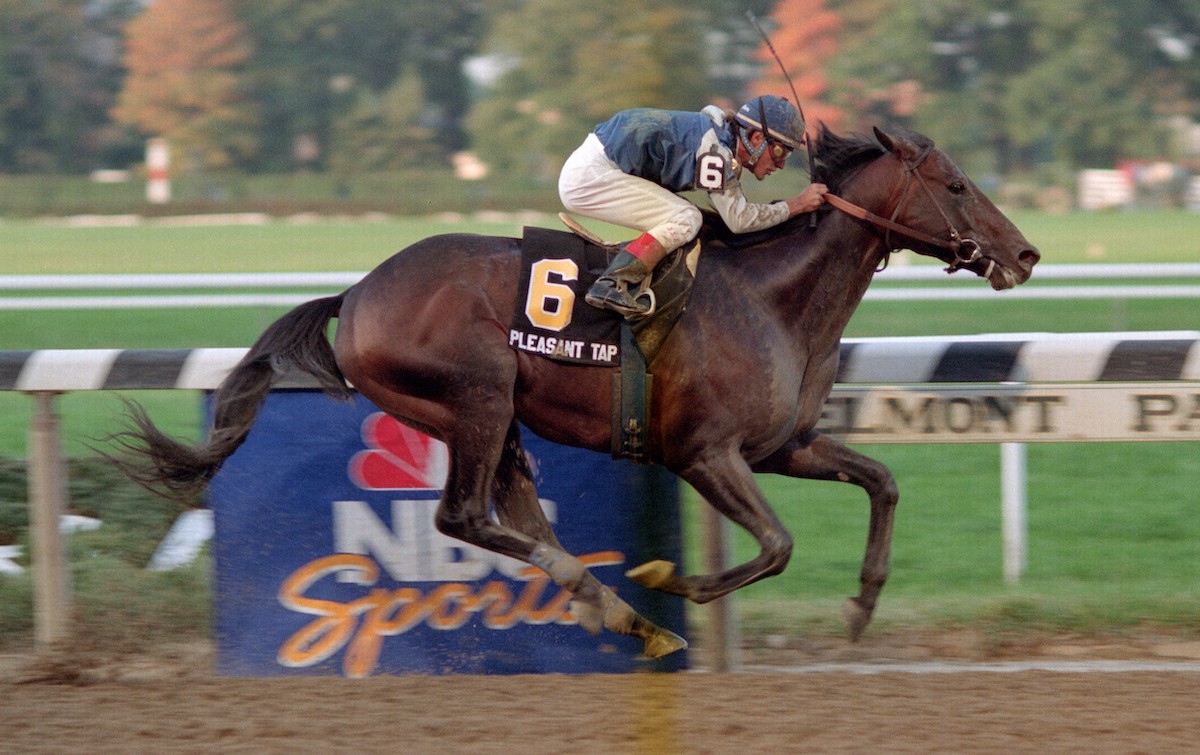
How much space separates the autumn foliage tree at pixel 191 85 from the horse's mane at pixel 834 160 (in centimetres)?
4632

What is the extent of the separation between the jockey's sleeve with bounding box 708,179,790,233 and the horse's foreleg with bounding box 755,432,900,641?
0.60 meters

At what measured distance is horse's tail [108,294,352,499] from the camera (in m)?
4.15

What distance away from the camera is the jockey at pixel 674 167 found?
4.06 metres

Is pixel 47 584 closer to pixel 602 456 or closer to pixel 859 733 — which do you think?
pixel 602 456

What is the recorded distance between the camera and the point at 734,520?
4.08 metres

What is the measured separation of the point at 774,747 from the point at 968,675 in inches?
33.0

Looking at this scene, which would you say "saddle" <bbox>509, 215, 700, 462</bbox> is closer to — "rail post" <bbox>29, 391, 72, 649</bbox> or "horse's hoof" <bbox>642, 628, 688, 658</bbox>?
"horse's hoof" <bbox>642, 628, 688, 658</bbox>

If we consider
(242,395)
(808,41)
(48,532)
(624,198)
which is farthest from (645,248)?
(808,41)

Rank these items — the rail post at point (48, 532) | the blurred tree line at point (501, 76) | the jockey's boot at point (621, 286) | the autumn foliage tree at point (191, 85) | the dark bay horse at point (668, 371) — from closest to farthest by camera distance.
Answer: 1. the jockey's boot at point (621, 286)
2. the dark bay horse at point (668, 371)
3. the rail post at point (48, 532)
4. the blurred tree line at point (501, 76)
5. the autumn foliage tree at point (191, 85)

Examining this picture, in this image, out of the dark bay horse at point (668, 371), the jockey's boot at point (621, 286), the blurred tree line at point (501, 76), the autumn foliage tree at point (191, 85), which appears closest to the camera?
the jockey's boot at point (621, 286)

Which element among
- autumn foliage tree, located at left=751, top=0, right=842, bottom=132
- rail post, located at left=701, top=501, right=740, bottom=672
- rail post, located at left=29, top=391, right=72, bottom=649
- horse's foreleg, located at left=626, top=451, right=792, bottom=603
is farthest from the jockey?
autumn foliage tree, located at left=751, top=0, right=842, bottom=132

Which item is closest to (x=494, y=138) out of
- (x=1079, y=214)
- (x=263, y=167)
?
(x=263, y=167)

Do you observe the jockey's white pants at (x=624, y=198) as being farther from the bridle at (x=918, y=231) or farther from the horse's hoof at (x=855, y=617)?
the horse's hoof at (x=855, y=617)

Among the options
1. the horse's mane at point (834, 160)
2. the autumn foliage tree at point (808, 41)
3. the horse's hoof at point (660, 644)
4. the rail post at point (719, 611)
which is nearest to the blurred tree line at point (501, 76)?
the autumn foliage tree at point (808, 41)
